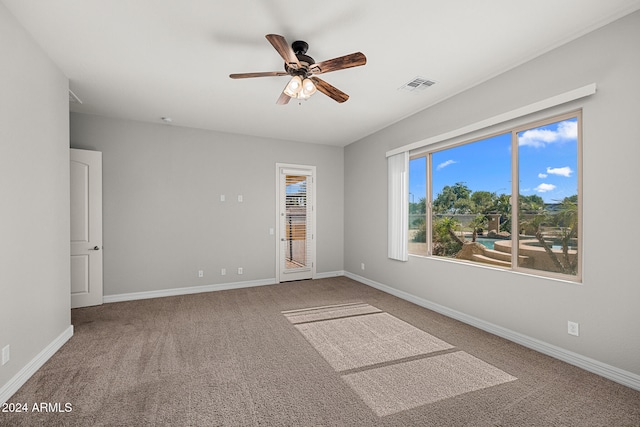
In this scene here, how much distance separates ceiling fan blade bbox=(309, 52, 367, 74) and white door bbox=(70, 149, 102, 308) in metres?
3.59

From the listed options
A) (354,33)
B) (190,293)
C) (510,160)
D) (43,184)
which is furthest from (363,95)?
(190,293)

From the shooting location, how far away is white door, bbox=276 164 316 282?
5609 millimetres

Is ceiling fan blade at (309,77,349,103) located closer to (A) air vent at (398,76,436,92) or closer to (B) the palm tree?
(A) air vent at (398,76,436,92)

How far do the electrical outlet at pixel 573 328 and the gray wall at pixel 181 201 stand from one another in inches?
170

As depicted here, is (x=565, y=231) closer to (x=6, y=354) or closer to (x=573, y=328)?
(x=573, y=328)

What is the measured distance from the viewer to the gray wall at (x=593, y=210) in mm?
2170

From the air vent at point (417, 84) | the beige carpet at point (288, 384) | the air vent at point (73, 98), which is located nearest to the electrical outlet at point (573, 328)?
the beige carpet at point (288, 384)

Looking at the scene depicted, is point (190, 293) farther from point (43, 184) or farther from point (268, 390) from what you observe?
point (268, 390)

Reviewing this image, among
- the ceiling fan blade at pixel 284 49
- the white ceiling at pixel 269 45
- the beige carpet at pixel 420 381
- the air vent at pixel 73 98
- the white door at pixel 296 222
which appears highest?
the white ceiling at pixel 269 45

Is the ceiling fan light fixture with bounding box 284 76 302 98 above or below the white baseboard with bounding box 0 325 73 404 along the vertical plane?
above

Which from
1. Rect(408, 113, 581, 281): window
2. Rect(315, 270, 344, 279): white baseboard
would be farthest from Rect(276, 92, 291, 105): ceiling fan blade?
Rect(315, 270, 344, 279): white baseboard

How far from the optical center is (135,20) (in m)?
2.25

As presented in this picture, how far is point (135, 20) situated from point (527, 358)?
437cm

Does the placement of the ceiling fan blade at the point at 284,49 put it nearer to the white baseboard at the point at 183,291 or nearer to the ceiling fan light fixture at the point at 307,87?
the ceiling fan light fixture at the point at 307,87
